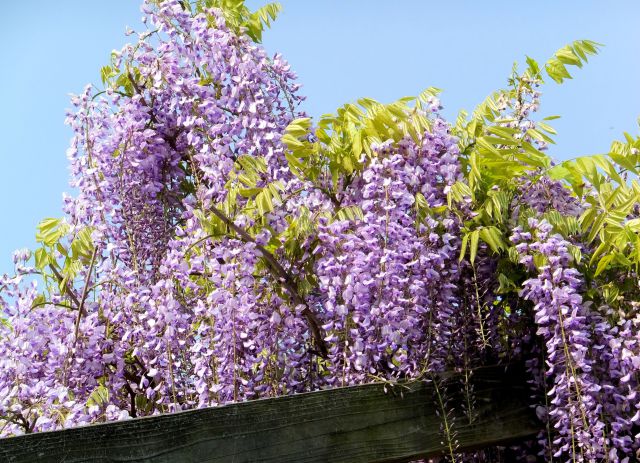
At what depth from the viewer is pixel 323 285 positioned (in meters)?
2.50

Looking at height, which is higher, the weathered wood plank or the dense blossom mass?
the dense blossom mass

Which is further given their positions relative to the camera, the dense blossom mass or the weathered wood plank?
the dense blossom mass

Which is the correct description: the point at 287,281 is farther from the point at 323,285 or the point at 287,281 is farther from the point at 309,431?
the point at 309,431

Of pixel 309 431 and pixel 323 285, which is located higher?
pixel 323 285

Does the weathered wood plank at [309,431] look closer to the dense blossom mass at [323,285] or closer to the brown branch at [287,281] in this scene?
the dense blossom mass at [323,285]

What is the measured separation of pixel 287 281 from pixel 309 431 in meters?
0.49

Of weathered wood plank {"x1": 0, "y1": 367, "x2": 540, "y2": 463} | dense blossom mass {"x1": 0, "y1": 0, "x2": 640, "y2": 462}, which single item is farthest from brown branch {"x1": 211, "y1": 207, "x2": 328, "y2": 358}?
weathered wood plank {"x1": 0, "y1": 367, "x2": 540, "y2": 463}

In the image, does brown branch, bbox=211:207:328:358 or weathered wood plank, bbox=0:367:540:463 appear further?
brown branch, bbox=211:207:328:358

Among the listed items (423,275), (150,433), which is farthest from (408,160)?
(150,433)

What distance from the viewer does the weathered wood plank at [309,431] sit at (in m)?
1.88

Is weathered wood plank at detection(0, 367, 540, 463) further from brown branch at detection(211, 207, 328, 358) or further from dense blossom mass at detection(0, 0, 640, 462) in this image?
brown branch at detection(211, 207, 328, 358)

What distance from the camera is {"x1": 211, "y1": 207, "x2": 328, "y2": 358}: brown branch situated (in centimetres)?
247

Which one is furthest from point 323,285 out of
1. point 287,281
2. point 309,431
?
point 309,431

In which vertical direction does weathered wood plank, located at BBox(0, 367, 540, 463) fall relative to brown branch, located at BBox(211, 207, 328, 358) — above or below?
below
